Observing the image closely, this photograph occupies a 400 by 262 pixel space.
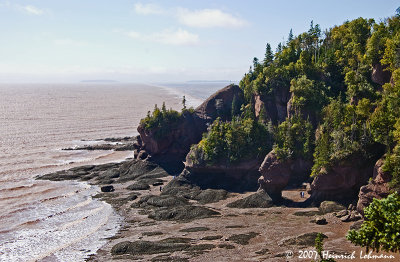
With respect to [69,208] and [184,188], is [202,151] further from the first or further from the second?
[69,208]

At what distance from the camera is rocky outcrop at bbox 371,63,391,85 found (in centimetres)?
6400

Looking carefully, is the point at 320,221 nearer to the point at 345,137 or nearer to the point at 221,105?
the point at 345,137

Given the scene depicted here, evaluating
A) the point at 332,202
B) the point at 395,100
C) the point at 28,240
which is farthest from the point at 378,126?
the point at 28,240

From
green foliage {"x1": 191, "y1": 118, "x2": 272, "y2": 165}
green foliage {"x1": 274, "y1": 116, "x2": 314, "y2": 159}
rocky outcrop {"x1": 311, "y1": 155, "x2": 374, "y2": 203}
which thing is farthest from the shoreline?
green foliage {"x1": 274, "y1": 116, "x2": 314, "y2": 159}

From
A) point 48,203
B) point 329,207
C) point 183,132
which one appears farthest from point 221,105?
point 48,203

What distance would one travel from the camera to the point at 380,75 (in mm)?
64812

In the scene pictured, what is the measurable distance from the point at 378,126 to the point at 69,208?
196ft

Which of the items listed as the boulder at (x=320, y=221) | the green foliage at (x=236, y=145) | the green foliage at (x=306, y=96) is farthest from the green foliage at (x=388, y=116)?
the green foliage at (x=236, y=145)

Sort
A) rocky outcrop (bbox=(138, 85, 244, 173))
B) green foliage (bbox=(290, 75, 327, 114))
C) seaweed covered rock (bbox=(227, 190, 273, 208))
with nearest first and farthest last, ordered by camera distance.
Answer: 1. seaweed covered rock (bbox=(227, 190, 273, 208))
2. green foliage (bbox=(290, 75, 327, 114))
3. rocky outcrop (bbox=(138, 85, 244, 173))

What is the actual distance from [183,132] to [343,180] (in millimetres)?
50164

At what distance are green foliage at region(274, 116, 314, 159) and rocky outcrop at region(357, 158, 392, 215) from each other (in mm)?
18562

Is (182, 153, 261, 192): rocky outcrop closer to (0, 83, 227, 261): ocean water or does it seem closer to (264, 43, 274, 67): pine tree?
(0, 83, 227, 261): ocean water

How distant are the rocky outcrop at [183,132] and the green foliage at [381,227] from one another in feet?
251

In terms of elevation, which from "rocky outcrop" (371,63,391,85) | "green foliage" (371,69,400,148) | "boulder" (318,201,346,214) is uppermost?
"rocky outcrop" (371,63,391,85)
